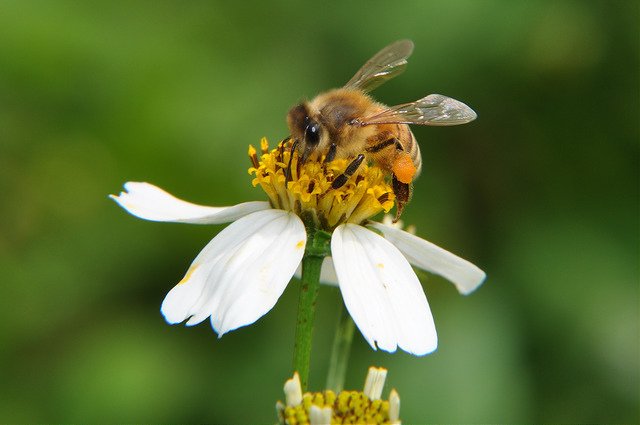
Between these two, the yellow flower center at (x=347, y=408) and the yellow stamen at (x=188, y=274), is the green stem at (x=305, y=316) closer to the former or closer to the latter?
the yellow flower center at (x=347, y=408)

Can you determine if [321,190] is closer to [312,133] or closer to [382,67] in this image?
[312,133]

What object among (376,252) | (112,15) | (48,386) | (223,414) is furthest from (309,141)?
(112,15)

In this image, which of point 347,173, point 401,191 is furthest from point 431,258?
point 347,173

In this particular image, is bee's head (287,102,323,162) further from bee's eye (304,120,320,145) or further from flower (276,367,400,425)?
flower (276,367,400,425)

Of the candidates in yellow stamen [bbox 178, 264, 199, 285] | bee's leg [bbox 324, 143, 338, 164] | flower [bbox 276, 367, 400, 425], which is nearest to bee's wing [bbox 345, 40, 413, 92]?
bee's leg [bbox 324, 143, 338, 164]

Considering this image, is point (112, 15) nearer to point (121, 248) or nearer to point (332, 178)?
point (121, 248)

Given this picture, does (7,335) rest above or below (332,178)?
below
